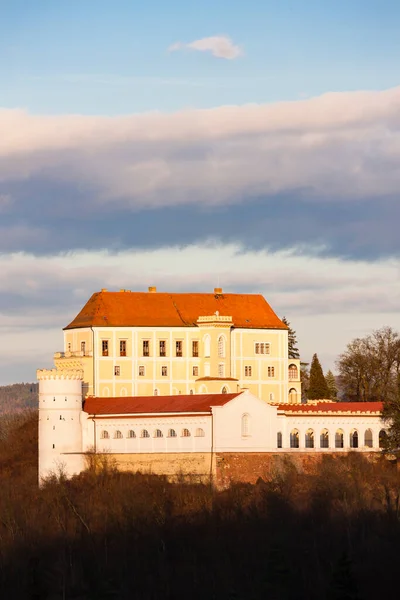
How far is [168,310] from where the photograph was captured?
394 feet

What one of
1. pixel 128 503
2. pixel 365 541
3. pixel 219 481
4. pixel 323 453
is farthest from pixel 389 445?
pixel 365 541

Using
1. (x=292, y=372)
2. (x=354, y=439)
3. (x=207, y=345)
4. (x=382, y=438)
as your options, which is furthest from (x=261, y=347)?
(x=382, y=438)

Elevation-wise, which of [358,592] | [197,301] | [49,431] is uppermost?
[197,301]

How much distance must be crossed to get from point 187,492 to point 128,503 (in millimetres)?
3954

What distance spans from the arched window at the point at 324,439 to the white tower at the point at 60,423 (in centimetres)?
1368

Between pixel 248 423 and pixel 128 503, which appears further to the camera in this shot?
pixel 248 423

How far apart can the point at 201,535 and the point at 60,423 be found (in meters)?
18.7

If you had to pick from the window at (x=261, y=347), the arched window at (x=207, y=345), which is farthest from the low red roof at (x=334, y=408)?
the window at (x=261, y=347)

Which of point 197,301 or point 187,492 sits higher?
point 197,301

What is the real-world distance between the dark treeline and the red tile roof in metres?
10.7

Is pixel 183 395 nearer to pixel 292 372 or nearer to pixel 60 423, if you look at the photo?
pixel 60 423

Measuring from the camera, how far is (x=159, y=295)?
122125 millimetres

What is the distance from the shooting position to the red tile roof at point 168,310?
11819 centimetres

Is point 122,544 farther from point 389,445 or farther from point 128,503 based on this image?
point 389,445
